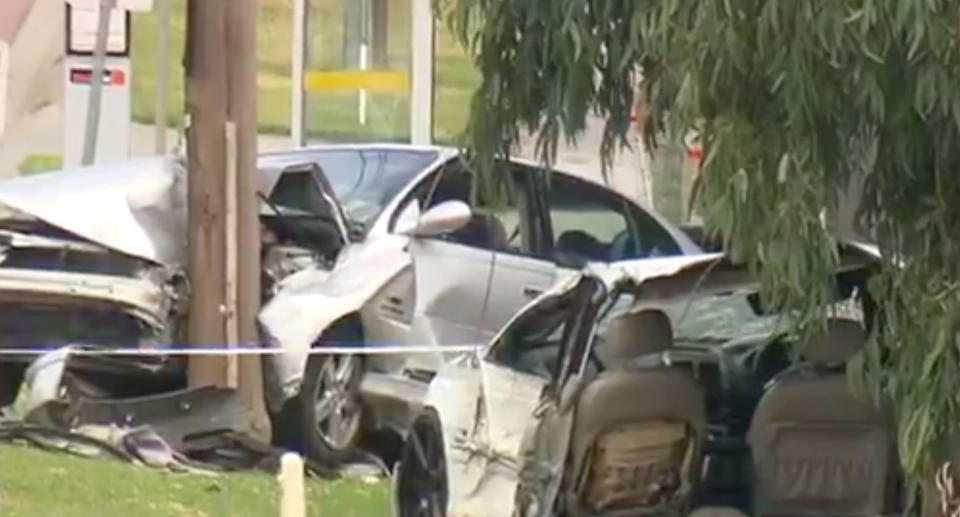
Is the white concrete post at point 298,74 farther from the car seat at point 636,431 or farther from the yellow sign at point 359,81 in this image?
the car seat at point 636,431

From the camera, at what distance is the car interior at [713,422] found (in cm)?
839

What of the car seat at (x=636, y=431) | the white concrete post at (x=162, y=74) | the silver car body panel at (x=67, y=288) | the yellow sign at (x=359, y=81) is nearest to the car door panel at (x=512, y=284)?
the silver car body panel at (x=67, y=288)

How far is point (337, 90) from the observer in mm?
20078

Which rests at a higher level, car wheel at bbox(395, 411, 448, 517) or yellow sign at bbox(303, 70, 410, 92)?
yellow sign at bbox(303, 70, 410, 92)

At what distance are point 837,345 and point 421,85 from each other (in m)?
11.7

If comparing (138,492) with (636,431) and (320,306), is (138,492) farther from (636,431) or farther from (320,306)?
(636,431)

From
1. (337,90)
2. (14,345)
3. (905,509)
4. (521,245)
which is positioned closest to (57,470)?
(14,345)

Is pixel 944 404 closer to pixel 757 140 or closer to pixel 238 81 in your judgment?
pixel 757 140

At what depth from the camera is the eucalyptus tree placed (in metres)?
5.27

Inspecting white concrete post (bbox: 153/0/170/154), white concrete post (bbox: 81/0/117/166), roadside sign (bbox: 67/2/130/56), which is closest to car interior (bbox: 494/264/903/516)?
white concrete post (bbox: 81/0/117/166)

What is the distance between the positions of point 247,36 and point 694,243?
2.61 metres

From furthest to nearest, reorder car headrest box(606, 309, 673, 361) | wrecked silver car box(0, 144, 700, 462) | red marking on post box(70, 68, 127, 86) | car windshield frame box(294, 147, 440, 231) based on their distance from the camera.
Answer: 1. red marking on post box(70, 68, 127, 86)
2. car windshield frame box(294, 147, 440, 231)
3. wrecked silver car box(0, 144, 700, 462)
4. car headrest box(606, 309, 673, 361)

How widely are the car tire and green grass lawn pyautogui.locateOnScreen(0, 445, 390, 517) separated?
16.2 inches

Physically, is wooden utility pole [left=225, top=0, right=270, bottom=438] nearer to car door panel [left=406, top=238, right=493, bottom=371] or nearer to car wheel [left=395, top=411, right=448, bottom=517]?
car door panel [left=406, top=238, right=493, bottom=371]
